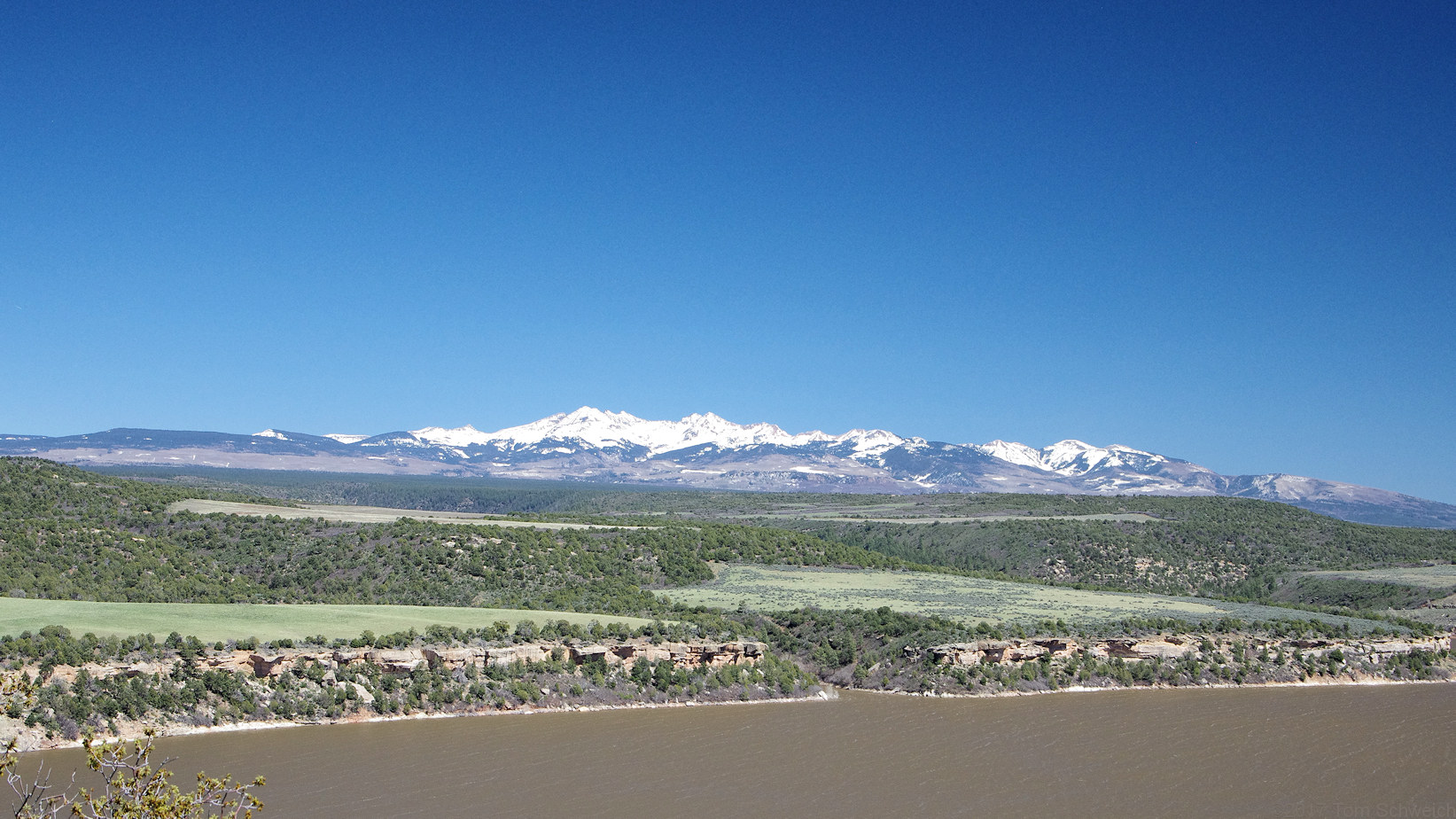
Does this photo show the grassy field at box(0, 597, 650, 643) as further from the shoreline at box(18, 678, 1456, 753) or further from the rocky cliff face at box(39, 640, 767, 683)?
the shoreline at box(18, 678, 1456, 753)

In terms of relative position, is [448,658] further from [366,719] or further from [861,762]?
[861,762]

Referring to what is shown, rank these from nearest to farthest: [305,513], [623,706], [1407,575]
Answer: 1. [623,706]
2. [1407,575]
3. [305,513]

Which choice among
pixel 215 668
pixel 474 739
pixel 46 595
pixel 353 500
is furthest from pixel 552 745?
pixel 353 500

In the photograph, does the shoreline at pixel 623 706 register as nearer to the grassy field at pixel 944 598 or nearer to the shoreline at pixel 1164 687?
the shoreline at pixel 1164 687

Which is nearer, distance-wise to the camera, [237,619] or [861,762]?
[861,762]

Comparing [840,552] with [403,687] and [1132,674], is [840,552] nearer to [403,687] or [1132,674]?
[1132,674]

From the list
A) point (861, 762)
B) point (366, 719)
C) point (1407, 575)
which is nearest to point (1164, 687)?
point (861, 762)
